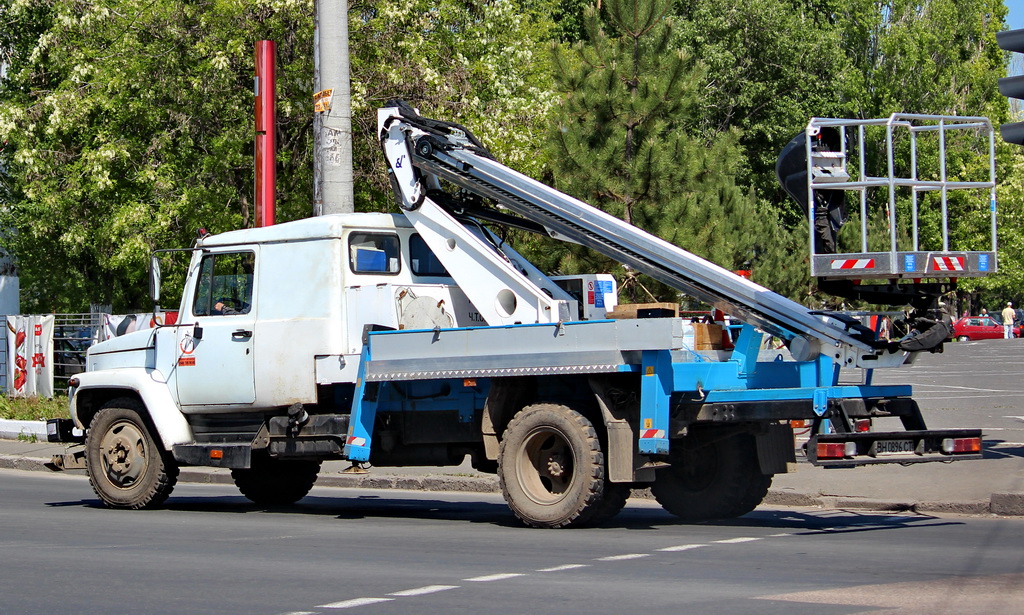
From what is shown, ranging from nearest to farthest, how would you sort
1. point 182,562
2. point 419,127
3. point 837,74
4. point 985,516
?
1. point 182,562
2. point 985,516
3. point 419,127
4. point 837,74

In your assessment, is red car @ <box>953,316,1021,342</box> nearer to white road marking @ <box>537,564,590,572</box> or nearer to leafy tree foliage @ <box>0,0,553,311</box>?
leafy tree foliage @ <box>0,0,553,311</box>

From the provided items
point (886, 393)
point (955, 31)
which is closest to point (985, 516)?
point (886, 393)

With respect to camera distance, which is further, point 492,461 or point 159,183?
point 159,183

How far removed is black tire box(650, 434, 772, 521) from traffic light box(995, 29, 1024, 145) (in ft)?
11.4

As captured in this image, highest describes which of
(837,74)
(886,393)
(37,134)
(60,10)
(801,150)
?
(837,74)

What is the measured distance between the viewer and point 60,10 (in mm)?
26828

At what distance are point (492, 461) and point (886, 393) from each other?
3.41m

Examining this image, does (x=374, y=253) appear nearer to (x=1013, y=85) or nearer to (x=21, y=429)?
(x=1013, y=85)

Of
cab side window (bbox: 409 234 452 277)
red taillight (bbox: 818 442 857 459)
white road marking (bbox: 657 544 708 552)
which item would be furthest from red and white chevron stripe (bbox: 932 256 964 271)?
cab side window (bbox: 409 234 452 277)

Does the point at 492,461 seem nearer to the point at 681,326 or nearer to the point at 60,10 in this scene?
the point at 681,326

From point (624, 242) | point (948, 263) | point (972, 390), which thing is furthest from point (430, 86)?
point (948, 263)

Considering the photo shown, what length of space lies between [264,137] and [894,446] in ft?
30.2

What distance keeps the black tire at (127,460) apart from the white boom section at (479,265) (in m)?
3.36

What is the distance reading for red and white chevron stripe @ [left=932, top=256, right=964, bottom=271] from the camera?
9.27 metres
